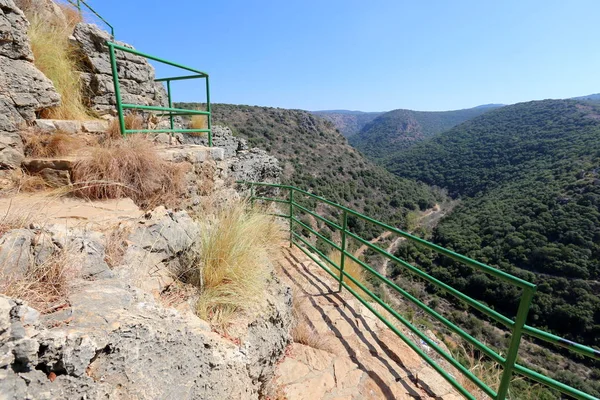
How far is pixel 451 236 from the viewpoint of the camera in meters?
34.9

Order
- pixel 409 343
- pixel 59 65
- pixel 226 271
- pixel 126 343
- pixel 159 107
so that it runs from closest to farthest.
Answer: pixel 126 343 < pixel 226 271 < pixel 409 343 < pixel 159 107 < pixel 59 65

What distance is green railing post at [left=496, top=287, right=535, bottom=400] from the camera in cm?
152

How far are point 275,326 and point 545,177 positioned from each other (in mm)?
51983

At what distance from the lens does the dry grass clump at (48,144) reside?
2969 millimetres

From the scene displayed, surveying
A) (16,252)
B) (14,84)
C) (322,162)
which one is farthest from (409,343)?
(322,162)

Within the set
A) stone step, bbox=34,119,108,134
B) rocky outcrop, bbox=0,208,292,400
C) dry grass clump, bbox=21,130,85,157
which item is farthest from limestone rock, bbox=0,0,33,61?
rocky outcrop, bbox=0,208,292,400

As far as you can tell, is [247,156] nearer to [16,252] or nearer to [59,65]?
[59,65]

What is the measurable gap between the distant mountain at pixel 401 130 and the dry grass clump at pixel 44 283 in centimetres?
9949

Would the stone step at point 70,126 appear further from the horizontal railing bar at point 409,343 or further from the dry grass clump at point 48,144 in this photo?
the horizontal railing bar at point 409,343

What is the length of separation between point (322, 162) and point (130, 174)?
4684 cm

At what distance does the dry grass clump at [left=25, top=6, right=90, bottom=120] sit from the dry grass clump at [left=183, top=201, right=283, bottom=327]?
8.73 ft

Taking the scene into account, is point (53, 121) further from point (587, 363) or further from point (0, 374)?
point (587, 363)

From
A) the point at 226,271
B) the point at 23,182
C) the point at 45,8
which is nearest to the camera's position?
the point at 226,271

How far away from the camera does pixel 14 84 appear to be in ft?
9.62
